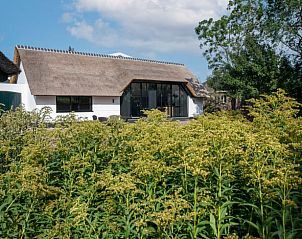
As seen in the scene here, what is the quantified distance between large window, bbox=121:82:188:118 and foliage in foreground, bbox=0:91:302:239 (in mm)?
23086

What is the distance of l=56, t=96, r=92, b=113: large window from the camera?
2557 cm

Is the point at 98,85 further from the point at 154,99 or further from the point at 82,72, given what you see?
the point at 154,99

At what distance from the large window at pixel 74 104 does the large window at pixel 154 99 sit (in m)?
3.14

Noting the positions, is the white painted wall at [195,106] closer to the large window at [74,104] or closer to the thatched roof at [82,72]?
the thatched roof at [82,72]

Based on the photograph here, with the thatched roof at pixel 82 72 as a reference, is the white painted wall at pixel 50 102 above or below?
below

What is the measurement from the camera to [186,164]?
10.3 feet

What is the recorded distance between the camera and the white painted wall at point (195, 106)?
34.1 m

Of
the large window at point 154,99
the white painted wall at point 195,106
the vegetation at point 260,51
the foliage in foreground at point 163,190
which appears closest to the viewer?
the foliage in foreground at point 163,190

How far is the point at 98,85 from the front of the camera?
27.2 meters

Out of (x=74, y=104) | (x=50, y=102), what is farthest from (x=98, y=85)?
(x=50, y=102)

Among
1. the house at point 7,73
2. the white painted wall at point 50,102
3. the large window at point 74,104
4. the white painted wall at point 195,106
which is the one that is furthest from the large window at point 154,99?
the house at point 7,73

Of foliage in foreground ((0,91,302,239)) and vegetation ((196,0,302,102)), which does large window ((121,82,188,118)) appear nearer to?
vegetation ((196,0,302,102))

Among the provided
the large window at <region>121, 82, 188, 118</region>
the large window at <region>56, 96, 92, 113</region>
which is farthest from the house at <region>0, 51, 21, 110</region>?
the large window at <region>121, 82, 188, 118</region>

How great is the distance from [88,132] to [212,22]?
21265 millimetres
